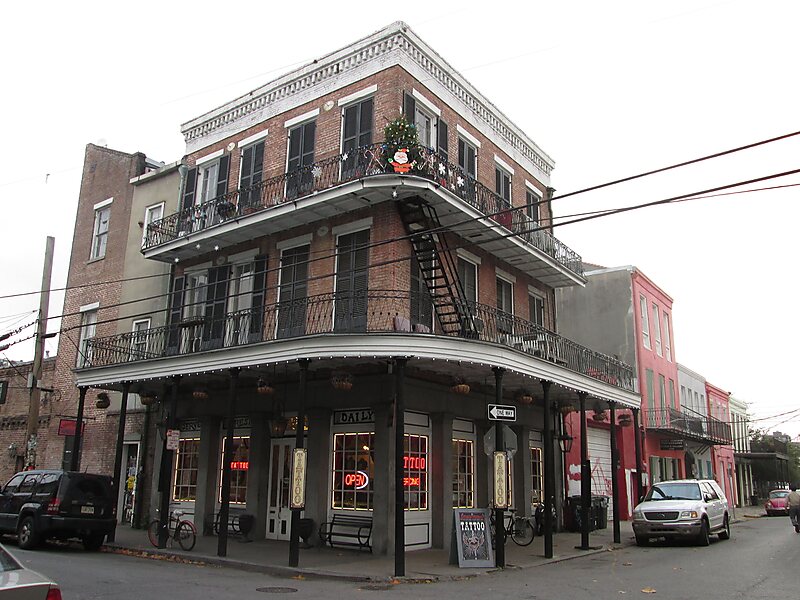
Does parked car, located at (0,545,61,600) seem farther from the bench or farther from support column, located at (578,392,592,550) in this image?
support column, located at (578,392,592,550)

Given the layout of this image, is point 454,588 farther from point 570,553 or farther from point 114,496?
point 114,496

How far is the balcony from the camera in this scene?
31016 millimetres

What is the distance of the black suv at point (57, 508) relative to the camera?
48.2 ft

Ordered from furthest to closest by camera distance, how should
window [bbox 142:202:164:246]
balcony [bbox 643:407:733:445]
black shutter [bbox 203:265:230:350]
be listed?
balcony [bbox 643:407:733:445] < window [bbox 142:202:164:246] < black shutter [bbox 203:265:230:350]

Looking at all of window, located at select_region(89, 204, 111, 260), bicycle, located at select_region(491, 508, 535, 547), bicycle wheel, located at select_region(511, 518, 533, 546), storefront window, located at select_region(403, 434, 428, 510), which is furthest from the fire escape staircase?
window, located at select_region(89, 204, 111, 260)

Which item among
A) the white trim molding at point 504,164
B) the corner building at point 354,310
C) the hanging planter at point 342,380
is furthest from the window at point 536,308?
the hanging planter at point 342,380

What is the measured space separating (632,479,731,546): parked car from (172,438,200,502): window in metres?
12.4

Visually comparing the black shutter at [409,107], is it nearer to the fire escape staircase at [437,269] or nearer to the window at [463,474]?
the fire escape staircase at [437,269]

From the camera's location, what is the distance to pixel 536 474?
71.9ft

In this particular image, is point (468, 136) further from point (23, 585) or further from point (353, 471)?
point (23, 585)

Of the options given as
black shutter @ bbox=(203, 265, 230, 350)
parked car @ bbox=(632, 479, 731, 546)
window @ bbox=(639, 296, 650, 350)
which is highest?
window @ bbox=(639, 296, 650, 350)

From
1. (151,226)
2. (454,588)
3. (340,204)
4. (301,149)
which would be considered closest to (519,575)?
(454,588)

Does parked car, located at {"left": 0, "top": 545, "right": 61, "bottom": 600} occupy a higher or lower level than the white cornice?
lower

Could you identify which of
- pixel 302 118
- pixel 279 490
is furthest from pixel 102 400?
pixel 302 118
